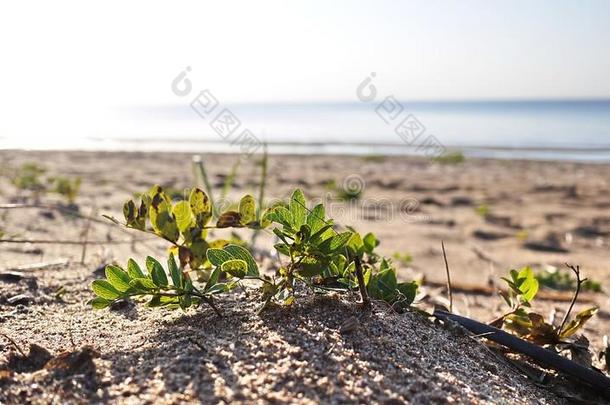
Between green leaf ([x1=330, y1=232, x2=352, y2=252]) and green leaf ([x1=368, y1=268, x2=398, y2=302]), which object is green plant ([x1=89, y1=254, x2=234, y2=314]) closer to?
green leaf ([x1=330, y1=232, x2=352, y2=252])

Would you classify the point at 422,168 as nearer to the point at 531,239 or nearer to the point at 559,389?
the point at 531,239

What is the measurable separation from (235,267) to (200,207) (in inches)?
13.4

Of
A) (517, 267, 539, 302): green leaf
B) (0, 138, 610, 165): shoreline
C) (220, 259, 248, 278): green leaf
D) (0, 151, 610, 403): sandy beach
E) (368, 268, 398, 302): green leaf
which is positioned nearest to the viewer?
(0, 151, 610, 403): sandy beach

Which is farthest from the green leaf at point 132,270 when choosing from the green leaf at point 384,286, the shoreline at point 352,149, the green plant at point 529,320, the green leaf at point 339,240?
the shoreline at point 352,149

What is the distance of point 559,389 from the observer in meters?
1.42

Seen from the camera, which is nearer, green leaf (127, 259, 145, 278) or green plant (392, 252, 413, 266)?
green leaf (127, 259, 145, 278)

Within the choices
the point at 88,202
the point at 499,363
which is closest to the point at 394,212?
the point at 88,202

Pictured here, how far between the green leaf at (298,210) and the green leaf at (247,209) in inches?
10.1

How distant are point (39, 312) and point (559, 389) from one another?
1.40m

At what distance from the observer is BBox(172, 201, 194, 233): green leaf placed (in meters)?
1.60

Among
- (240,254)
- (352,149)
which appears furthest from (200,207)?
(352,149)

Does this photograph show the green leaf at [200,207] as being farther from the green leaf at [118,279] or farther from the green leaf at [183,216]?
the green leaf at [118,279]

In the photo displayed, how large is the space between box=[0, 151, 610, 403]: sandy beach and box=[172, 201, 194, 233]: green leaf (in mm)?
248

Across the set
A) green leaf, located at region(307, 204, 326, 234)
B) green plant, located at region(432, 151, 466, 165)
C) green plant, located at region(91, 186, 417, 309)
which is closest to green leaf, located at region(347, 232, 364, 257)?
green plant, located at region(91, 186, 417, 309)
